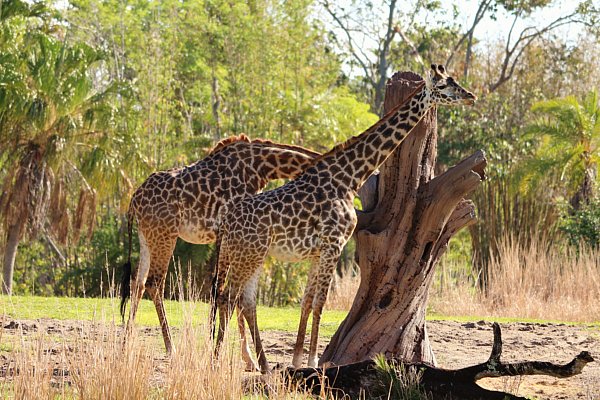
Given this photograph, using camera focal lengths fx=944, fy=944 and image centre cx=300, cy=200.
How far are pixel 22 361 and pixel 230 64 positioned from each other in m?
17.5

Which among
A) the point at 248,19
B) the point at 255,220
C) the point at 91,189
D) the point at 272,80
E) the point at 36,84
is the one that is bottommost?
the point at 255,220

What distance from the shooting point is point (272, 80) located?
21.9 m

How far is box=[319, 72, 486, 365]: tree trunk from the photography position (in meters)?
7.49

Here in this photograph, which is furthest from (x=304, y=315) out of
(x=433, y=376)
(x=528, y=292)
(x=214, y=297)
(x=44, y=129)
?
(x=44, y=129)

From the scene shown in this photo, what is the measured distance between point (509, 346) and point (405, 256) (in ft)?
8.77

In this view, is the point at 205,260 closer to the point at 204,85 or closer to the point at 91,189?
the point at 91,189

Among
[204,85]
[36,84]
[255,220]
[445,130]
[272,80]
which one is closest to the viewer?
[255,220]

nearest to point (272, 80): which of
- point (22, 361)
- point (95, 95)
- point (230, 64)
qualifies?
point (230, 64)

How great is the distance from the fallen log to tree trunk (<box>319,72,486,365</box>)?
32.8 inches

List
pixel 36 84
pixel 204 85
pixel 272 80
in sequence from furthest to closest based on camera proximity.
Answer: pixel 204 85, pixel 272 80, pixel 36 84

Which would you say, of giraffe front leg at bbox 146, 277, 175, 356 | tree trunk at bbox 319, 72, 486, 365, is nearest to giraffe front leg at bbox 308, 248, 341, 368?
tree trunk at bbox 319, 72, 486, 365

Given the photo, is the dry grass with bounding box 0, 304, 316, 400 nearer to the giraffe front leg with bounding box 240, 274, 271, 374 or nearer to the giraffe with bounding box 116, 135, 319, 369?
the giraffe front leg with bounding box 240, 274, 271, 374

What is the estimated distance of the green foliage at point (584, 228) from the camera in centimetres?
1777

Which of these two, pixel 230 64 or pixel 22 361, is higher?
pixel 230 64
